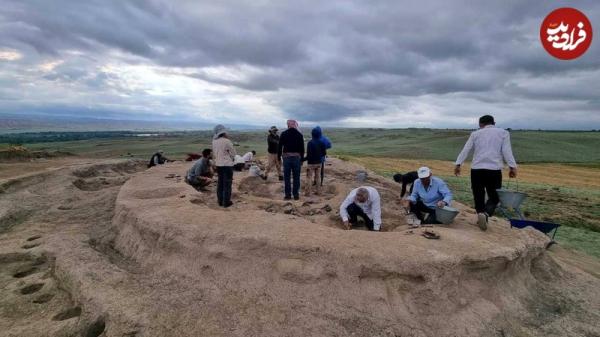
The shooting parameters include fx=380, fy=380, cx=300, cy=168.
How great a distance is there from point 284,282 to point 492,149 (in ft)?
12.9

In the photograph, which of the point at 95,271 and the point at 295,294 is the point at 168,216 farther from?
the point at 295,294

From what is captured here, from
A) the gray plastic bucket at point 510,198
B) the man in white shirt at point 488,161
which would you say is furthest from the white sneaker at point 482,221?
the gray plastic bucket at point 510,198

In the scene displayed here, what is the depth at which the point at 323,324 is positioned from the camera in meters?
4.28

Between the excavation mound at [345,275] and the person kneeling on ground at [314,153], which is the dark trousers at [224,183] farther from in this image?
the person kneeling on ground at [314,153]

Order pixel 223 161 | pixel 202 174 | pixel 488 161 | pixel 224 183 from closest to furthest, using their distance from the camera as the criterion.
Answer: pixel 488 161, pixel 223 161, pixel 224 183, pixel 202 174

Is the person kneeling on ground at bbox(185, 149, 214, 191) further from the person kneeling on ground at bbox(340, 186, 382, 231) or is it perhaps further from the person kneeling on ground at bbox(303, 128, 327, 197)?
the person kneeling on ground at bbox(340, 186, 382, 231)

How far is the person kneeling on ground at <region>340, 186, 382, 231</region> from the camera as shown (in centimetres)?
649

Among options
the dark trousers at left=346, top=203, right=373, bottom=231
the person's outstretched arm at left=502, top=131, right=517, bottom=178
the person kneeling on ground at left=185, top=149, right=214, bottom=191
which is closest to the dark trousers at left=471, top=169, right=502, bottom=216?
the person's outstretched arm at left=502, top=131, right=517, bottom=178

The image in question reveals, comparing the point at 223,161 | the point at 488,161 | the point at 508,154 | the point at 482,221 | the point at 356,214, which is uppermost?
the point at 508,154

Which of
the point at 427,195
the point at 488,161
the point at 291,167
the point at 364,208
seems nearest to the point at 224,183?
the point at 291,167

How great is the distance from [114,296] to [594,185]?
25.6 metres

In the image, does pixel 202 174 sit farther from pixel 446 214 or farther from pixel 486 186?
pixel 486 186

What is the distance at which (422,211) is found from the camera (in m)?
6.92

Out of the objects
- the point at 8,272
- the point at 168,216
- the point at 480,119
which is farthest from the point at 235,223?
the point at 480,119
